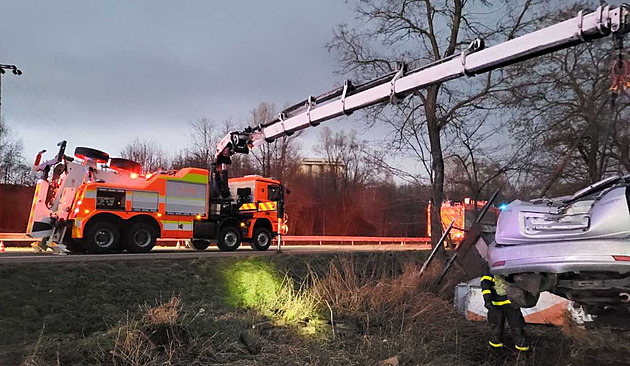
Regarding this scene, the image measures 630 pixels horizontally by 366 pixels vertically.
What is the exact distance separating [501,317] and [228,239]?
12114mm

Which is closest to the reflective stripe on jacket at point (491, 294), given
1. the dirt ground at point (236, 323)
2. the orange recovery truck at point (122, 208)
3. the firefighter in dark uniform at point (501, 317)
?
the firefighter in dark uniform at point (501, 317)

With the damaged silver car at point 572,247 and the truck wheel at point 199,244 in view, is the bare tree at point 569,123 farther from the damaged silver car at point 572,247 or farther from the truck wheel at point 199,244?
the truck wheel at point 199,244

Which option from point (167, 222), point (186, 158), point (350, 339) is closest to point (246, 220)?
point (167, 222)

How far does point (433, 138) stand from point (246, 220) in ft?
23.5

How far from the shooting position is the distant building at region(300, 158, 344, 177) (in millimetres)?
41572

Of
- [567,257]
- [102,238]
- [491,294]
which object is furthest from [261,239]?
[567,257]

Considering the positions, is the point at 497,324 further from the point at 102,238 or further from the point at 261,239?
the point at 261,239

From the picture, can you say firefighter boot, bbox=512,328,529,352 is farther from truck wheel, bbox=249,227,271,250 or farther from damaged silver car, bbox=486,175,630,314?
truck wheel, bbox=249,227,271,250

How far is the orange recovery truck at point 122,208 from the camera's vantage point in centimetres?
1318

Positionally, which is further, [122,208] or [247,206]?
[247,206]

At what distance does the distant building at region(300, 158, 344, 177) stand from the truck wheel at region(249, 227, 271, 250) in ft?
77.0

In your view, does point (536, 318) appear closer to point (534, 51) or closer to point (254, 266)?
point (534, 51)

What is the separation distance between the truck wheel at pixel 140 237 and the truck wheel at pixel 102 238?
1.05 feet

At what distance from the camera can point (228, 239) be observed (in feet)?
53.6
